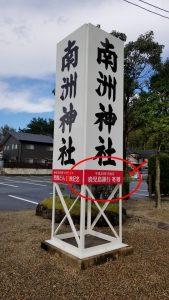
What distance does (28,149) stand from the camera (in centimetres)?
4969

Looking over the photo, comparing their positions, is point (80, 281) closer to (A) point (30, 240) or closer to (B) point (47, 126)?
(A) point (30, 240)

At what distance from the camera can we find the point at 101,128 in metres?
5.21

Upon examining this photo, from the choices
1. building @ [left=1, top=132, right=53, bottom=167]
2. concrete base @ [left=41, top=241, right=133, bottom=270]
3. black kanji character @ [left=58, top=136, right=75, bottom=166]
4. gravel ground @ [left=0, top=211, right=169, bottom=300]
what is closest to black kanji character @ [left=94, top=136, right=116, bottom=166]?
black kanji character @ [left=58, top=136, right=75, bottom=166]

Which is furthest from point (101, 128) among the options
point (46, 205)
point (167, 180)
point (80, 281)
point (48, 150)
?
point (48, 150)

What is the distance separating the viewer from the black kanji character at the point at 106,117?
5176mm

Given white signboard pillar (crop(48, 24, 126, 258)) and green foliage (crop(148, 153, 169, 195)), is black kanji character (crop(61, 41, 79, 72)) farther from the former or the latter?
green foliage (crop(148, 153, 169, 195))

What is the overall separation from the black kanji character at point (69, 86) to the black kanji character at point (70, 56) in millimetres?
218

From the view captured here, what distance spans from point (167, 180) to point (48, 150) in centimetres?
4028

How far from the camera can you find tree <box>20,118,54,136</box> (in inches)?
3082

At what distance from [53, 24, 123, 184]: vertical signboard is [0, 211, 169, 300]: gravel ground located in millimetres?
1356

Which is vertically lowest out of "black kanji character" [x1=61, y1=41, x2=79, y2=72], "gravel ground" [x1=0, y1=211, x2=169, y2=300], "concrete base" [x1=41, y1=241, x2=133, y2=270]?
"gravel ground" [x1=0, y1=211, x2=169, y2=300]

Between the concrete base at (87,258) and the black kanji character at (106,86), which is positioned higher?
the black kanji character at (106,86)

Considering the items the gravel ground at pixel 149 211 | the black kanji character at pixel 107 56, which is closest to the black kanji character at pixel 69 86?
the black kanji character at pixel 107 56

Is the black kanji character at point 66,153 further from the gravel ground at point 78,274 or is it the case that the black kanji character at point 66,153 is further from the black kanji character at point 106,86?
the gravel ground at point 78,274
